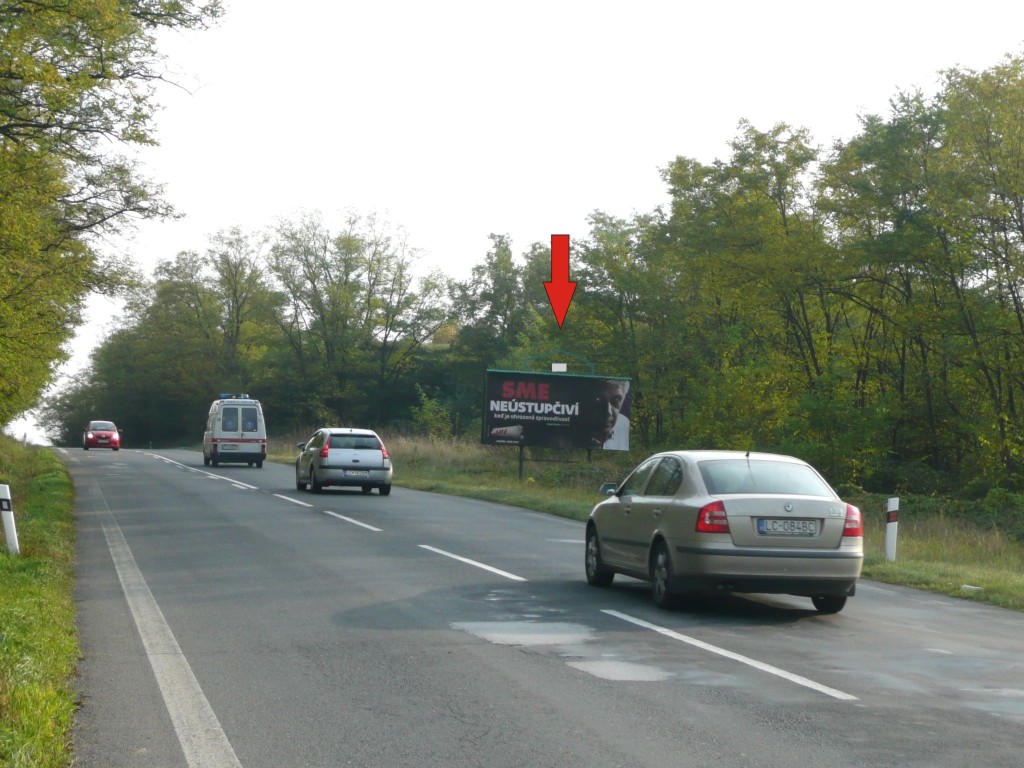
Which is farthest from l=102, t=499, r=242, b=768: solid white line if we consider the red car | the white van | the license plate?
the red car

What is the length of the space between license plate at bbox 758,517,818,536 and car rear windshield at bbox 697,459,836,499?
1.10 feet

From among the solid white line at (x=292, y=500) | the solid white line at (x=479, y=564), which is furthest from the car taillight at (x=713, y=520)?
the solid white line at (x=292, y=500)

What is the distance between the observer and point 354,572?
1411 cm

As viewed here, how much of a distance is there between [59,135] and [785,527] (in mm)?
14940

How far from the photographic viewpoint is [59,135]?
2070 cm

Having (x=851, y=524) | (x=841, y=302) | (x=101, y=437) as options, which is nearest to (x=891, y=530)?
(x=851, y=524)

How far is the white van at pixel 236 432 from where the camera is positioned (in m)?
46.4

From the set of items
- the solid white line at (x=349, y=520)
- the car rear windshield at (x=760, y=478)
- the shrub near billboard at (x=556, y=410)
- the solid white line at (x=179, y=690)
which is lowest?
the solid white line at (x=179, y=690)

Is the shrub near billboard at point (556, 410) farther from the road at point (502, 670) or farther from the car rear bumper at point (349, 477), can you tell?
the road at point (502, 670)

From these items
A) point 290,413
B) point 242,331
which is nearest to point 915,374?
point 290,413

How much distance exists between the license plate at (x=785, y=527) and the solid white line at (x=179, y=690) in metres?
5.05

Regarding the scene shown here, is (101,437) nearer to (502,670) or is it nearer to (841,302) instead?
(841,302)

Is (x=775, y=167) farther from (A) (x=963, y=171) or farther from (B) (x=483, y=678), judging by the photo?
(B) (x=483, y=678)

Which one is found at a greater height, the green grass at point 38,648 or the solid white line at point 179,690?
the green grass at point 38,648
